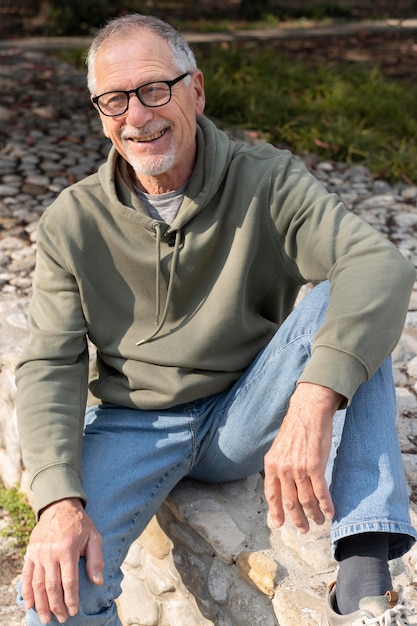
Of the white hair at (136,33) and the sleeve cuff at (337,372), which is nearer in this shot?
the sleeve cuff at (337,372)

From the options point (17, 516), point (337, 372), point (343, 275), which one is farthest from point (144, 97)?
point (17, 516)

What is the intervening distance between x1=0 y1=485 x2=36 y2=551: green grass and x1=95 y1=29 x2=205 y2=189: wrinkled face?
1811 mm

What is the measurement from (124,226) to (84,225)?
0.12 meters

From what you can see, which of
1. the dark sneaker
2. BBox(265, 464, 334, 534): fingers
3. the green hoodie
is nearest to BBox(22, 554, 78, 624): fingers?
the green hoodie

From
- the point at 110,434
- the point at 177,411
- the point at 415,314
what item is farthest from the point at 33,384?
the point at 415,314

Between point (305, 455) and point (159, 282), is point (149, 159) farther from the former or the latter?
point (305, 455)

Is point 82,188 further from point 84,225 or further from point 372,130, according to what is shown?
point 372,130

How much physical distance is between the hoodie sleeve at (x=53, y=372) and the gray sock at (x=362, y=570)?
0.72 meters

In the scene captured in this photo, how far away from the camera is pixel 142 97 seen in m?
2.37

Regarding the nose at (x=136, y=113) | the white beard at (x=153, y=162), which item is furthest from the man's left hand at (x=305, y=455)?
the nose at (x=136, y=113)

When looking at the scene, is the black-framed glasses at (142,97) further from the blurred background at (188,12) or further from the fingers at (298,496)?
the blurred background at (188,12)

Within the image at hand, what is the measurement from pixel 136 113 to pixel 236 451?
1010 mm

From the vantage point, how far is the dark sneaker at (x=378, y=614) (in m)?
1.92

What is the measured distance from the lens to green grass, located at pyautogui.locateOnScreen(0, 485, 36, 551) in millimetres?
3510
